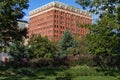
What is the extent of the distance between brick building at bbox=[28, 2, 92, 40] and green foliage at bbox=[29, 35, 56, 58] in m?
97.7

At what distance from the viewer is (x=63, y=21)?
160875 mm

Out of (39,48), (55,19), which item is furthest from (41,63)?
(55,19)

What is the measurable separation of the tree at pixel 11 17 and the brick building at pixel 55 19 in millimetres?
130941

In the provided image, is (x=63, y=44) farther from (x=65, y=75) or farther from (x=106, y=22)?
(x=106, y=22)

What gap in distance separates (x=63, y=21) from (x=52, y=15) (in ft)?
29.2

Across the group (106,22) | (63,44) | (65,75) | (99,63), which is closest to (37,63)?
(99,63)

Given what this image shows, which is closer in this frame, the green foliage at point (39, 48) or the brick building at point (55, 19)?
the green foliage at point (39, 48)

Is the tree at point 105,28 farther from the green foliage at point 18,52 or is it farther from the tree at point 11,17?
the green foliage at point 18,52

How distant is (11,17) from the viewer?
19484mm

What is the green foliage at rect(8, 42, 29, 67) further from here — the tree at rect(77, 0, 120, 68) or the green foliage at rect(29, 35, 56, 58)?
the tree at rect(77, 0, 120, 68)

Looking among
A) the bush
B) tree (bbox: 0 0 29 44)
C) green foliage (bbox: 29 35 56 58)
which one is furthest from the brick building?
tree (bbox: 0 0 29 44)

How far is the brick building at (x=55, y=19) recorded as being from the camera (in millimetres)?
155000

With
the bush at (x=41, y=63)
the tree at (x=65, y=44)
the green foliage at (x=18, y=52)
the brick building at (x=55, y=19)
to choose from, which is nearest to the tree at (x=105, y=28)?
the bush at (x=41, y=63)

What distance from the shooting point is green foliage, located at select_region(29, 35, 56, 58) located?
5229 cm
